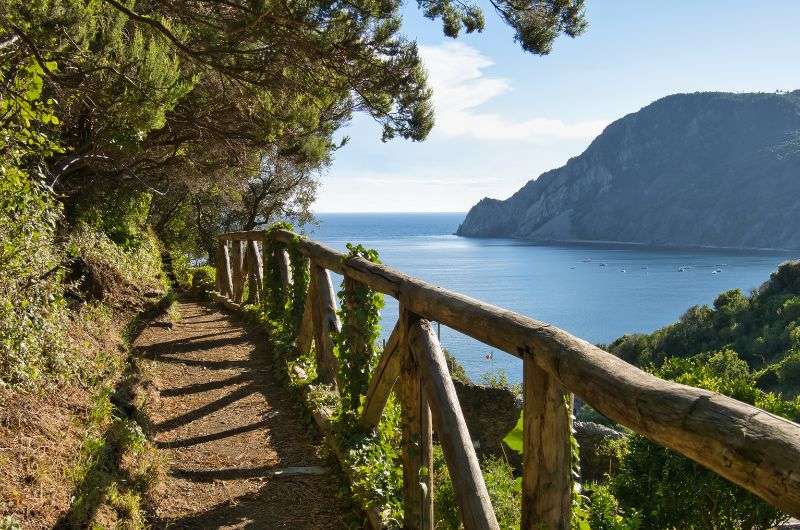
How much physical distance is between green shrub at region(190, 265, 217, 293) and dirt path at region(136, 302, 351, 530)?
25.7 ft

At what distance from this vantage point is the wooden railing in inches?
58.3

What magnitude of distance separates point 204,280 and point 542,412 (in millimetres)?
15850

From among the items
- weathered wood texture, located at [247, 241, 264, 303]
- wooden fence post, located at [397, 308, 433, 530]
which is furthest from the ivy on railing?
wooden fence post, located at [397, 308, 433, 530]

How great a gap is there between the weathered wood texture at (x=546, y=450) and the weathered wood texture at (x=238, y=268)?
10.4 m

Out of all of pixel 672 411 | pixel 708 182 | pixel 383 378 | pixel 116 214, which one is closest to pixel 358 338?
pixel 383 378

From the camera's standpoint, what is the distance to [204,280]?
17.2 metres

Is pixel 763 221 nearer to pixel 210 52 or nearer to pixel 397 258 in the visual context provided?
pixel 397 258

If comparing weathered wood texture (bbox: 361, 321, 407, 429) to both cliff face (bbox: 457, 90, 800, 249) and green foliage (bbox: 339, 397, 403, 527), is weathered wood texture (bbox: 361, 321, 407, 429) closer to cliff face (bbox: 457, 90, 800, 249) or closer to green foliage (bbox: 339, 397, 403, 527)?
green foliage (bbox: 339, 397, 403, 527)

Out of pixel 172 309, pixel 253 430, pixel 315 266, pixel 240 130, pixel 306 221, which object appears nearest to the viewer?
pixel 253 430

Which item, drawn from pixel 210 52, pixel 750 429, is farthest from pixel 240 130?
pixel 750 429

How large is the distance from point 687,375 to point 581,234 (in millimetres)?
193237

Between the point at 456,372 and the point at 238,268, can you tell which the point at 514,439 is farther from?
the point at 456,372

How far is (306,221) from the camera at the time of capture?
98.0 ft

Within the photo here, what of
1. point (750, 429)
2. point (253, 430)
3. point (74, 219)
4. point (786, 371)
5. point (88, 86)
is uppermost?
point (88, 86)
